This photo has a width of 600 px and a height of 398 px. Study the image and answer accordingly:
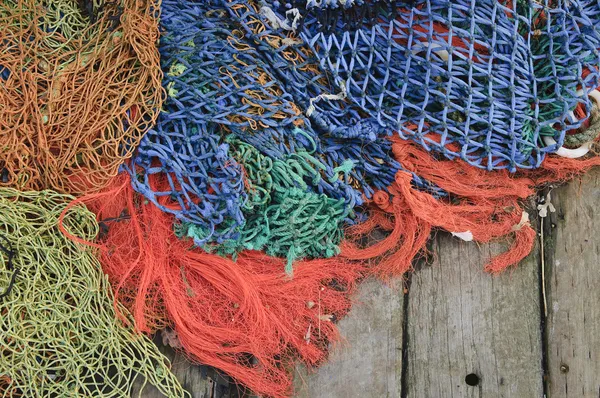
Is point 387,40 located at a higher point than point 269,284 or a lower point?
higher

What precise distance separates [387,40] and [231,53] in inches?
18.1

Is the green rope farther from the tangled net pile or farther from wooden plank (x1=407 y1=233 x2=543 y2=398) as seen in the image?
wooden plank (x1=407 y1=233 x2=543 y2=398)

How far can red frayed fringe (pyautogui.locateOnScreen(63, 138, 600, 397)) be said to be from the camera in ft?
6.57

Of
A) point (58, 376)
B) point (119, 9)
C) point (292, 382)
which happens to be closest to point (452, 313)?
point (292, 382)

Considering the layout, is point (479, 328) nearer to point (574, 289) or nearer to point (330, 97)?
point (574, 289)

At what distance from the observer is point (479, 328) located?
2.10 metres

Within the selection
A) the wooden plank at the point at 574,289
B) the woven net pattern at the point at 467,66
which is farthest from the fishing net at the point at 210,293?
the wooden plank at the point at 574,289

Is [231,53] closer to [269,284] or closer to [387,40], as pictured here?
[387,40]

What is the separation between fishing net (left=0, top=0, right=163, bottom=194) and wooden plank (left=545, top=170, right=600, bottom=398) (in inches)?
50.6

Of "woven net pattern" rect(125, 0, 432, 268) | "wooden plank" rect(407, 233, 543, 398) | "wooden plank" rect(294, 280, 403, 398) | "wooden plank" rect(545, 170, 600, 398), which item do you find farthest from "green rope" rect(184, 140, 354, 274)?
"wooden plank" rect(545, 170, 600, 398)

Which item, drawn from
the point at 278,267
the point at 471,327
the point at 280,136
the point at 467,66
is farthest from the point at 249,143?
the point at 471,327

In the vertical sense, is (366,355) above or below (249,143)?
below

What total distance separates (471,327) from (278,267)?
24.4 inches

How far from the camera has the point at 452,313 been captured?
2.12 m
